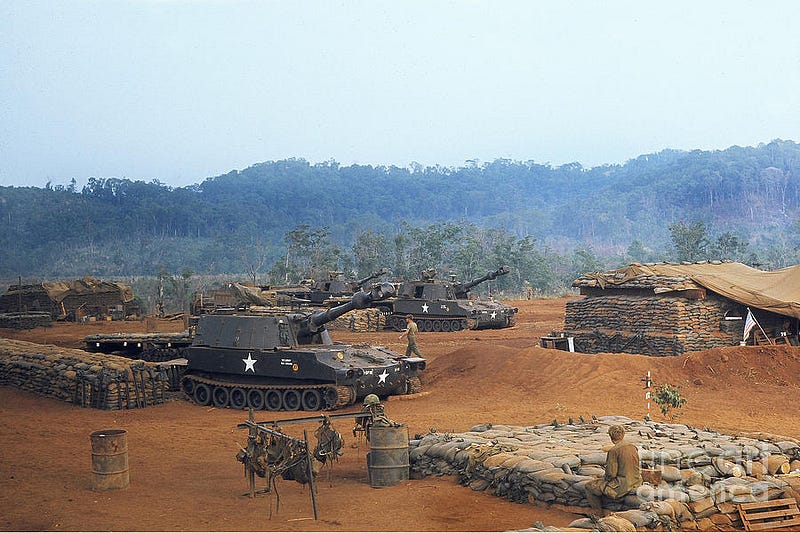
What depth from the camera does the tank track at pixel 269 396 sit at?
59.4 ft

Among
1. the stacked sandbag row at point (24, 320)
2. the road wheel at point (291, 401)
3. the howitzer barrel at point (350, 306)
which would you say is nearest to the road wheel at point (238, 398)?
the road wheel at point (291, 401)

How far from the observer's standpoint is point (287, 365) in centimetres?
1853

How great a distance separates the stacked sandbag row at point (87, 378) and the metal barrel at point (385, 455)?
9140 mm

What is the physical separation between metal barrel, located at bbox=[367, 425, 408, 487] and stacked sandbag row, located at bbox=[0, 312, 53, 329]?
28.1m

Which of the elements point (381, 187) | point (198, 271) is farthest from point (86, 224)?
point (381, 187)

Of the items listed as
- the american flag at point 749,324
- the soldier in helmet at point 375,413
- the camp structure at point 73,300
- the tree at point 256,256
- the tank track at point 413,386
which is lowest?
the tank track at point 413,386

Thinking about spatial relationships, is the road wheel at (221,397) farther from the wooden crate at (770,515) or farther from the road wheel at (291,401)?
the wooden crate at (770,515)

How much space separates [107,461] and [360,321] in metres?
23.9

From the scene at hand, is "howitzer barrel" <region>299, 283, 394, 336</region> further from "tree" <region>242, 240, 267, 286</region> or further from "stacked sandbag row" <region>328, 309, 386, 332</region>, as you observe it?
"tree" <region>242, 240, 267, 286</region>

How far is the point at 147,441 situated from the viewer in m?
15.7

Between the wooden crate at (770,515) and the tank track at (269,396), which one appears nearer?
the wooden crate at (770,515)

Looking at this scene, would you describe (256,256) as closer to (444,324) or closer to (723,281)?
(444,324)

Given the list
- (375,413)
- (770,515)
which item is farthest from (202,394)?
(770,515)

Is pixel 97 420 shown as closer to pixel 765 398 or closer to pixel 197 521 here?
pixel 197 521
